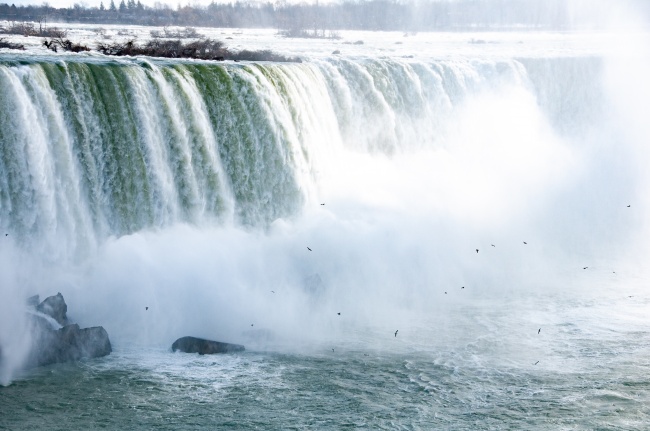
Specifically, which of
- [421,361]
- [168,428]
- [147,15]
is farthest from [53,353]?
[147,15]

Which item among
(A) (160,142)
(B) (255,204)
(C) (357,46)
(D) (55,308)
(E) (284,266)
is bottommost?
(D) (55,308)

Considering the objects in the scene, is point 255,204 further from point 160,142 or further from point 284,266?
point 160,142

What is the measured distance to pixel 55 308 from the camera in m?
13.4

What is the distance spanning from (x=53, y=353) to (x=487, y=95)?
2039 cm

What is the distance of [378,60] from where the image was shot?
25.6 metres

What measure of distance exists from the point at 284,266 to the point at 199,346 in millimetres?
3930

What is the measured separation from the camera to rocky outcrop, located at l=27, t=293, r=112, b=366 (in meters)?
12.7

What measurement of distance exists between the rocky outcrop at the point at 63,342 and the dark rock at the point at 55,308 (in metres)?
0.12

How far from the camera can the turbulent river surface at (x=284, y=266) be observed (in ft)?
38.6

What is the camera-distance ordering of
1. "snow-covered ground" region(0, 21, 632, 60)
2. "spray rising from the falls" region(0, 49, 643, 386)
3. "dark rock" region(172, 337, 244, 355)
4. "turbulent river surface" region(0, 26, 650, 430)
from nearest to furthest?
"turbulent river surface" region(0, 26, 650, 430)
"dark rock" region(172, 337, 244, 355)
"spray rising from the falls" region(0, 49, 643, 386)
"snow-covered ground" region(0, 21, 632, 60)

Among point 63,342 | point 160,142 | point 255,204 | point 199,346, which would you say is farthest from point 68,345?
point 255,204

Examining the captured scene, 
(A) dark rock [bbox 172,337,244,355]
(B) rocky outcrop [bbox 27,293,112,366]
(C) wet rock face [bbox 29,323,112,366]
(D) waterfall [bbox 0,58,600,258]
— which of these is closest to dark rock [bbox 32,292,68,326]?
(B) rocky outcrop [bbox 27,293,112,366]

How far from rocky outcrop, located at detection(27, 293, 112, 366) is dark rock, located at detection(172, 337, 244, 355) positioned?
1041 millimetres

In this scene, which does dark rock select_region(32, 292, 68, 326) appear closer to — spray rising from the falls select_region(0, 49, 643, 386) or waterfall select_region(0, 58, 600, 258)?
spray rising from the falls select_region(0, 49, 643, 386)
